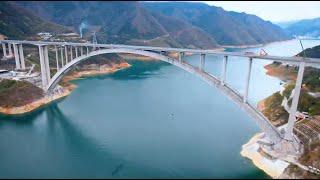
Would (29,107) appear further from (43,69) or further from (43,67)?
(43,67)

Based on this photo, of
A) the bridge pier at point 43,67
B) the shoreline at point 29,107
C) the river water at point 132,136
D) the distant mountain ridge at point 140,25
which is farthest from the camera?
the distant mountain ridge at point 140,25

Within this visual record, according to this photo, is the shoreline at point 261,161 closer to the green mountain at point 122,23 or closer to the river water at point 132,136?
the river water at point 132,136

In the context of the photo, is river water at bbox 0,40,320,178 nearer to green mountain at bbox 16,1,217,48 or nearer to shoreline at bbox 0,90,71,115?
shoreline at bbox 0,90,71,115

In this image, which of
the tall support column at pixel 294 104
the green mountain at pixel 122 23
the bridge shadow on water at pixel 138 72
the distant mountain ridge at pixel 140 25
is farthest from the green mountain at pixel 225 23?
the tall support column at pixel 294 104

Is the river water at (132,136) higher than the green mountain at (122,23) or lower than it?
lower

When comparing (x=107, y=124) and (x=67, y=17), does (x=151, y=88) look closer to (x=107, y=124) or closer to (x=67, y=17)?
(x=107, y=124)
